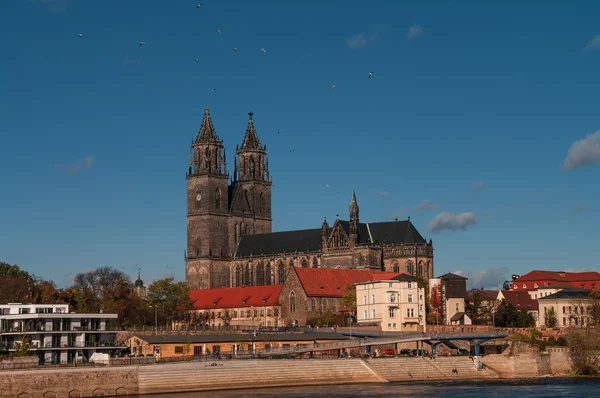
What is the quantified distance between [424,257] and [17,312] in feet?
270

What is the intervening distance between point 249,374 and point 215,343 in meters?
16.6

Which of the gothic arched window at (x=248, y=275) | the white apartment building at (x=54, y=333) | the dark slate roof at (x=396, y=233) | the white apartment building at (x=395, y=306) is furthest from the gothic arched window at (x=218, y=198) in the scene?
the white apartment building at (x=54, y=333)

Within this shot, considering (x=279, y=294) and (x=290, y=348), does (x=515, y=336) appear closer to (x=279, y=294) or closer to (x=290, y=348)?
(x=290, y=348)

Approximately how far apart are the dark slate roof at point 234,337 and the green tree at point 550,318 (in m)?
35.1

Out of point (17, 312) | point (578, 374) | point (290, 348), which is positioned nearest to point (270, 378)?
point (290, 348)

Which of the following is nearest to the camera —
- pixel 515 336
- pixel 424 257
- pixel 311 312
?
pixel 515 336

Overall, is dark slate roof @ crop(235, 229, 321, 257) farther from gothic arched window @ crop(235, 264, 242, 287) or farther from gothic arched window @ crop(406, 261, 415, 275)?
gothic arched window @ crop(406, 261, 415, 275)

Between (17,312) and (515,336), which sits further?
(515,336)

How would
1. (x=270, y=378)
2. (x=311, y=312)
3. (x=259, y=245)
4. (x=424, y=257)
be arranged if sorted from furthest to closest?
1. (x=259, y=245)
2. (x=424, y=257)
3. (x=311, y=312)
4. (x=270, y=378)

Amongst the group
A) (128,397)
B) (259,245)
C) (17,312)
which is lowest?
(128,397)

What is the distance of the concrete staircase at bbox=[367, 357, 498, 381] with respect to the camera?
99688mm

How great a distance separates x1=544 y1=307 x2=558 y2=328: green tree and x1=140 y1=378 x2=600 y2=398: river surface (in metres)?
44.5

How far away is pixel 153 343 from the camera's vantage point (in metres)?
103

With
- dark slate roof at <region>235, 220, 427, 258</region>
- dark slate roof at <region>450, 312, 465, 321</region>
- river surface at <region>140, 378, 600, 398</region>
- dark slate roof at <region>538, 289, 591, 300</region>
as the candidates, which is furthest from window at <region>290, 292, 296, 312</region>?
river surface at <region>140, 378, 600, 398</region>
